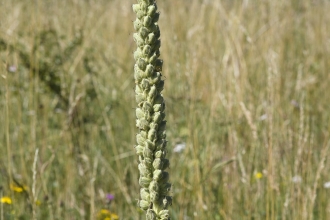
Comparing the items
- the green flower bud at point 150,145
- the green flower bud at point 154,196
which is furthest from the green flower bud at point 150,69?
the green flower bud at point 154,196

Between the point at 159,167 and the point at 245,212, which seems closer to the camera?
the point at 159,167

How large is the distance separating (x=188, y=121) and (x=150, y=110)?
4.72ft

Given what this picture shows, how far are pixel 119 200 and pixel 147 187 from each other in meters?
1.76

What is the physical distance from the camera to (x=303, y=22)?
491cm

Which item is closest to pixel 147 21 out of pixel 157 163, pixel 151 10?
pixel 151 10

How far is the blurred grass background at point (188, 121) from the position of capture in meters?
2.21

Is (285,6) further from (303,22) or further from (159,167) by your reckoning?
(159,167)

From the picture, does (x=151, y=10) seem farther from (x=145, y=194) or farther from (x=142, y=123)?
(x=145, y=194)

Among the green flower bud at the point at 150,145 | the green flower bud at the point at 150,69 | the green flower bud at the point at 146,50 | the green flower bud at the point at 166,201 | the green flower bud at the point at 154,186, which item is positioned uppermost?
the green flower bud at the point at 146,50

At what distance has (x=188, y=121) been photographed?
2359 mm

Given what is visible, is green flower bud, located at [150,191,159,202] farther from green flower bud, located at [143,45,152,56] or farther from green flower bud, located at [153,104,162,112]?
green flower bud, located at [143,45,152,56]

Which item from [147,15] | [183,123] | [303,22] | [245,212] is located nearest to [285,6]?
[303,22]

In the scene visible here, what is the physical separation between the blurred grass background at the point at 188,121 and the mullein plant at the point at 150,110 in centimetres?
91

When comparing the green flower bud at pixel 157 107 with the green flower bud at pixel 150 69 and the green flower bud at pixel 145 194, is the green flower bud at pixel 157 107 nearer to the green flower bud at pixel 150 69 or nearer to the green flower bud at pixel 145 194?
the green flower bud at pixel 150 69
